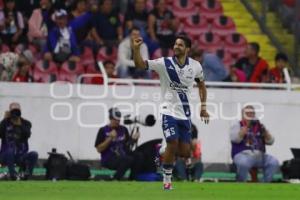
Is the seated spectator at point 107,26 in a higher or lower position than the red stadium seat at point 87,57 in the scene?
higher

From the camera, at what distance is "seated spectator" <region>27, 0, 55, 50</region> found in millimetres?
27625

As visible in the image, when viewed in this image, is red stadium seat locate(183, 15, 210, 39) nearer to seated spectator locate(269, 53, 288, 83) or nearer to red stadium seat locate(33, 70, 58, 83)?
seated spectator locate(269, 53, 288, 83)

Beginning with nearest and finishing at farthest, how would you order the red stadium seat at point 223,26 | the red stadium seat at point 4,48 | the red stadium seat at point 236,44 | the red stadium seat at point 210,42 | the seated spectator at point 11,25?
the red stadium seat at point 4,48 → the seated spectator at point 11,25 → the red stadium seat at point 210,42 → the red stadium seat at point 236,44 → the red stadium seat at point 223,26

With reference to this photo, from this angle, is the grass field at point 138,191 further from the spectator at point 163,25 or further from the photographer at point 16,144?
the spectator at point 163,25

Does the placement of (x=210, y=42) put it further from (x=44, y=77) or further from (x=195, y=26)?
(x=44, y=77)

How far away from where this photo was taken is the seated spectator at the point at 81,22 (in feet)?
92.8

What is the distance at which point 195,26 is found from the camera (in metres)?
29.9

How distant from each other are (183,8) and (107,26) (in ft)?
8.37

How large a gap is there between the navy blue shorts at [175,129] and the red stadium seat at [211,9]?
35.1 feet

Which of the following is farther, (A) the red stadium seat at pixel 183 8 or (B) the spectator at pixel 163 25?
(A) the red stadium seat at pixel 183 8

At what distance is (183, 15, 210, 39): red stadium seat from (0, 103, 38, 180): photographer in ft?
23.4

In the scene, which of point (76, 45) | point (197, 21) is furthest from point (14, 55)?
point (197, 21)

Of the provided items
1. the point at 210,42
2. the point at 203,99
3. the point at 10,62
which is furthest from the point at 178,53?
the point at 210,42

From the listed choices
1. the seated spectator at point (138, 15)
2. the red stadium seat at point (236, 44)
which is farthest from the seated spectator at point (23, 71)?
the red stadium seat at point (236, 44)
